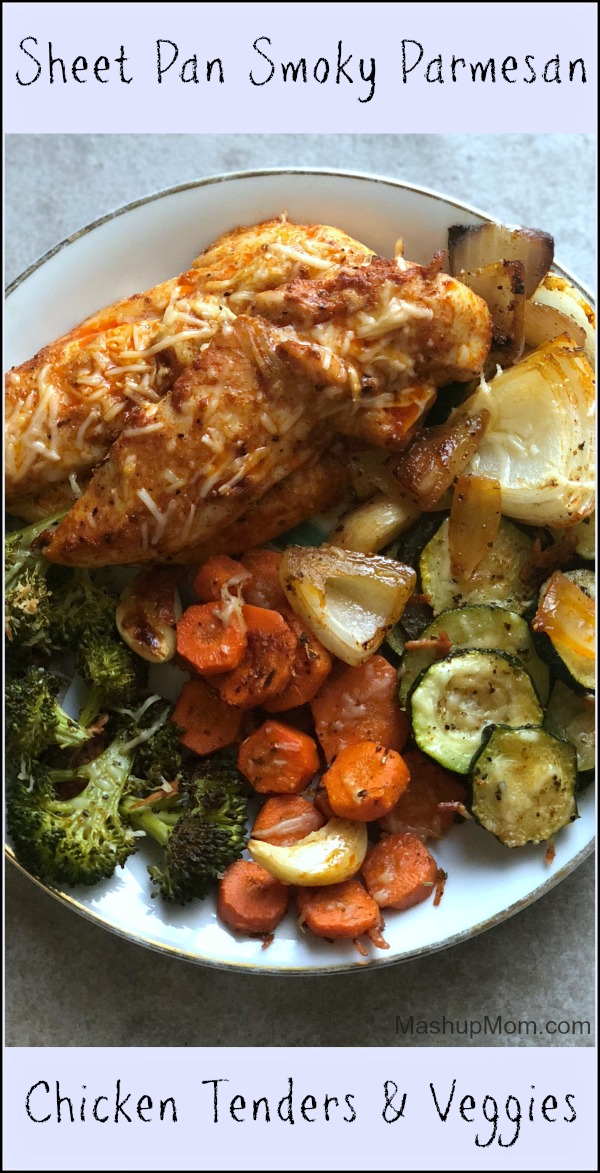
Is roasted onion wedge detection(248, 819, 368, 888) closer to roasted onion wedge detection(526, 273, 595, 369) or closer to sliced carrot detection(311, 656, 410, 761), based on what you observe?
sliced carrot detection(311, 656, 410, 761)

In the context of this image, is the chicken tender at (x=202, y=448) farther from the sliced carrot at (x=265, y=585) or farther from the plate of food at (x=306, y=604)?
the sliced carrot at (x=265, y=585)

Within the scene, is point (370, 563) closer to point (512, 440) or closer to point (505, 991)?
point (512, 440)

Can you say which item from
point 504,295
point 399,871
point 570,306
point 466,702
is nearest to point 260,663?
point 466,702

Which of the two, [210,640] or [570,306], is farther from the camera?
[570,306]

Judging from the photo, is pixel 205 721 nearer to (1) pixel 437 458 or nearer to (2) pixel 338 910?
(2) pixel 338 910

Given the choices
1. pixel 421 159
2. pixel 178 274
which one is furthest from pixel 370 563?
pixel 421 159

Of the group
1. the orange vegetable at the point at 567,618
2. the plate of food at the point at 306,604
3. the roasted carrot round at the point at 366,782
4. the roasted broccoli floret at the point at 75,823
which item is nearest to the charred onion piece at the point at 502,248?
the plate of food at the point at 306,604
